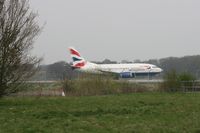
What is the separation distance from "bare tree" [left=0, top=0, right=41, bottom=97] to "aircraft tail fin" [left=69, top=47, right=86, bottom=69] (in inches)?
1964

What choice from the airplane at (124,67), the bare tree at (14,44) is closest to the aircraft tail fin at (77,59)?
the airplane at (124,67)

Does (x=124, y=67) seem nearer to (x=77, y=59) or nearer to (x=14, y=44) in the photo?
(x=77, y=59)

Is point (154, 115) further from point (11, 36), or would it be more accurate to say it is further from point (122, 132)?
point (11, 36)

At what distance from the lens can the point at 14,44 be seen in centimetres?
1930

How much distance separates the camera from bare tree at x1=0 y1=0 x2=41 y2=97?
19.0 m

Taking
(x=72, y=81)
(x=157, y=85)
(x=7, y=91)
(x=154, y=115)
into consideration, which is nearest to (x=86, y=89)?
(x=72, y=81)

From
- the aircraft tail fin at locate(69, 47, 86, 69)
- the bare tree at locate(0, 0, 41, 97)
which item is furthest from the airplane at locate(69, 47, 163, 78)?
the bare tree at locate(0, 0, 41, 97)

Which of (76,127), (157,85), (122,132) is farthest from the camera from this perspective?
(157,85)

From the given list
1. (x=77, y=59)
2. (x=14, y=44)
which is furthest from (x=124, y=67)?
(x=14, y=44)

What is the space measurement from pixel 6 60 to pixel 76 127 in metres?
9.39

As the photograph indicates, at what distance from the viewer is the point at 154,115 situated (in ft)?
45.9

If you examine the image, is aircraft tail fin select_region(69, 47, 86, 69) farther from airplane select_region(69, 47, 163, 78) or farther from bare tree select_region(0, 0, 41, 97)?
bare tree select_region(0, 0, 41, 97)

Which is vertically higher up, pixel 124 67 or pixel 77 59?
pixel 77 59

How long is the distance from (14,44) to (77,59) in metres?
52.0
